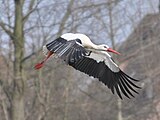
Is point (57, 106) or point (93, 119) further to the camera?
point (93, 119)

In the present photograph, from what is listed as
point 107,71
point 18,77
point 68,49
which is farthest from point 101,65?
point 18,77

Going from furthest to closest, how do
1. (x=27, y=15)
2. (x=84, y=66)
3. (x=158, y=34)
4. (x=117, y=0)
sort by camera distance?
(x=158, y=34)
(x=117, y=0)
(x=27, y=15)
(x=84, y=66)

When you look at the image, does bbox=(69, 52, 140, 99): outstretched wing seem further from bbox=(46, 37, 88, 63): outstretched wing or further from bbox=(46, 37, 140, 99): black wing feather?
bbox=(46, 37, 88, 63): outstretched wing

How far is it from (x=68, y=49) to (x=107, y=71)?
2066 mm

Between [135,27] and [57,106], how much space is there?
4.63 meters

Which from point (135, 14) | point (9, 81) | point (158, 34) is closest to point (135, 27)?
point (135, 14)

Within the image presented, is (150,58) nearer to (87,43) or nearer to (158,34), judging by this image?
(158,34)

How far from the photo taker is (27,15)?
53.3 ft

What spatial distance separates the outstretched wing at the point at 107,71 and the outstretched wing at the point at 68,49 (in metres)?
1.32

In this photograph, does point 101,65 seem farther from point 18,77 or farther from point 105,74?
point 18,77

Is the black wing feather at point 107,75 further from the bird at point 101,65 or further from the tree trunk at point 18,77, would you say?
the tree trunk at point 18,77

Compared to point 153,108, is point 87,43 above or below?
above

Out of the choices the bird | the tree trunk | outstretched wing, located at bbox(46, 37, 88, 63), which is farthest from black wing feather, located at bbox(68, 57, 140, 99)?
the tree trunk

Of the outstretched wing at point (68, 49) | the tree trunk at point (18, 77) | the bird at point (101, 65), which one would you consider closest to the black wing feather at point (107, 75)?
the bird at point (101, 65)
